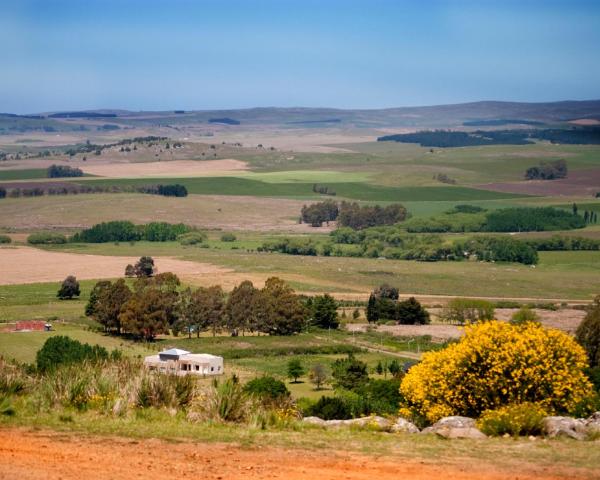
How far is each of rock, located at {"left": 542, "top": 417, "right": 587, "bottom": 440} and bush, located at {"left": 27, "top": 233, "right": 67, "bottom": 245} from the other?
277 feet

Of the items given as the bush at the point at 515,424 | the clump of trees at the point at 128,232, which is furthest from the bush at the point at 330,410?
the clump of trees at the point at 128,232

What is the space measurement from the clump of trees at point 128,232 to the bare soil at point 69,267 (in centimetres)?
1299

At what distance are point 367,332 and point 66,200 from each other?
7670cm

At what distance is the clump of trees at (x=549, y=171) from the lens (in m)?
153

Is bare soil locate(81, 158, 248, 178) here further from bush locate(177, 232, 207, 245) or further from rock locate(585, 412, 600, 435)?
rock locate(585, 412, 600, 435)

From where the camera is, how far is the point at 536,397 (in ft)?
70.4

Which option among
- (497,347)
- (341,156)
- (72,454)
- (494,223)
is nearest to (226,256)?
→ (494,223)

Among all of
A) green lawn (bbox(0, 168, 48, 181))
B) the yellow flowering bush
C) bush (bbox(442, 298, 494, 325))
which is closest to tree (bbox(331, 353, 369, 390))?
the yellow flowering bush

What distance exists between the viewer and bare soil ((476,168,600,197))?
5438 inches

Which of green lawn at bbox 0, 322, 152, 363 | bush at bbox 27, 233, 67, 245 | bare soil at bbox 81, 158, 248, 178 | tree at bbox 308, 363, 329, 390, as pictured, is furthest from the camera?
bare soil at bbox 81, 158, 248, 178

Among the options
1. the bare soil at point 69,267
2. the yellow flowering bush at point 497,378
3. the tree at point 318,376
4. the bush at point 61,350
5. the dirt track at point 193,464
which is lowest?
the bare soil at point 69,267

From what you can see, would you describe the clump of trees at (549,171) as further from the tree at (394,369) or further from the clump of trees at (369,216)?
the tree at (394,369)

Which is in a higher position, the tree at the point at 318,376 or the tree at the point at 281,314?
the tree at the point at 318,376

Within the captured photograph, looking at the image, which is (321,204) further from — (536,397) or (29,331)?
(536,397)
